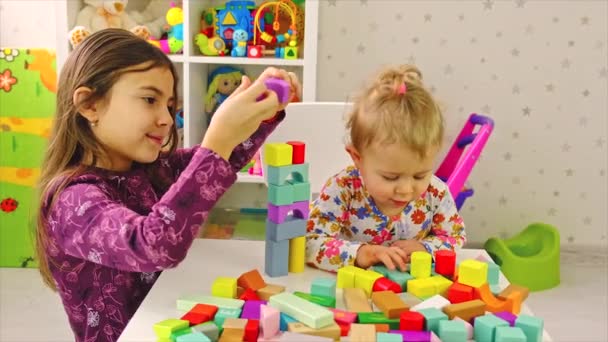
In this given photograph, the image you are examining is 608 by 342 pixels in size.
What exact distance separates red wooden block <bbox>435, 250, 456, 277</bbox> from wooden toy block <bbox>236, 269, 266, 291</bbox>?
0.28 metres

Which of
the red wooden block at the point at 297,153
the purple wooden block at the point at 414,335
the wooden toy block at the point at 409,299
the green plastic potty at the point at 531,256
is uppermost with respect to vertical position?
the red wooden block at the point at 297,153

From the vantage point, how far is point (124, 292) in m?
1.14

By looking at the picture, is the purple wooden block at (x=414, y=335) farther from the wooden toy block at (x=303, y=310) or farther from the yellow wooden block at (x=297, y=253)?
the yellow wooden block at (x=297, y=253)

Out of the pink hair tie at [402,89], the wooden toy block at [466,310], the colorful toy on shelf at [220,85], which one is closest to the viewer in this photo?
the wooden toy block at [466,310]

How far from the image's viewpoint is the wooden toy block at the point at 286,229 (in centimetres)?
109

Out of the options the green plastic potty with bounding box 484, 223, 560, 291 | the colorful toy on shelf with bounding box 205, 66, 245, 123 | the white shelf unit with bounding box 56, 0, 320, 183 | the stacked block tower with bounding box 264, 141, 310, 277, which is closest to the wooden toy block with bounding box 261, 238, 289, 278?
the stacked block tower with bounding box 264, 141, 310, 277

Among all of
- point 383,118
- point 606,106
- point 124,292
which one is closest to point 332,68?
point 606,106

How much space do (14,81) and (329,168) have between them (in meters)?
1.31

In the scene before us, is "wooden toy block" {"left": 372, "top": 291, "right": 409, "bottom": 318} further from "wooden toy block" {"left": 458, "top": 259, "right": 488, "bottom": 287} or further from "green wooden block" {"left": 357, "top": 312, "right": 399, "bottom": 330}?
"wooden toy block" {"left": 458, "top": 259, "right": 488, "bottom": 287}

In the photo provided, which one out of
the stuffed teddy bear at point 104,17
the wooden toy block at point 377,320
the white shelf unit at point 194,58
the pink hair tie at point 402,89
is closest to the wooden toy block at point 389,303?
the wooden toy block at point 377,320

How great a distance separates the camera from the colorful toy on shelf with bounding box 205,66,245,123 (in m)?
2.57

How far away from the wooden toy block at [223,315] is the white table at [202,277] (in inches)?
2.8

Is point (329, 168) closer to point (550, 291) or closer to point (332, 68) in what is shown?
point (332, 68)

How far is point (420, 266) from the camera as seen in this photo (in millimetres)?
1054
